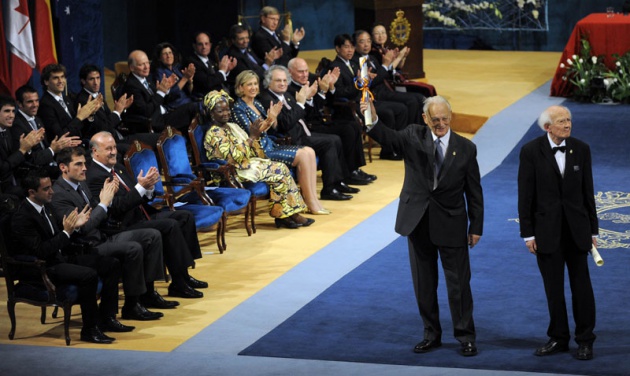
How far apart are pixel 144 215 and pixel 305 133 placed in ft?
9.06

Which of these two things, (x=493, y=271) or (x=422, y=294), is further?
(x=493, y=271)

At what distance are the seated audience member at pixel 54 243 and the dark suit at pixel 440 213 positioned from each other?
1.79 metres

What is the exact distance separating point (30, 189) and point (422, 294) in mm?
2270

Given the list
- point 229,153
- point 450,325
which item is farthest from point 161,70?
point 450,325

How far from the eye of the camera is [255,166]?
29.9 feet

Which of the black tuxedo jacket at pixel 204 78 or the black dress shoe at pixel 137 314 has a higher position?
the black tuxedo jacket at pixel 204 78

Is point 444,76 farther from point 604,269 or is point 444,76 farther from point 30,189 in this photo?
point 30,189

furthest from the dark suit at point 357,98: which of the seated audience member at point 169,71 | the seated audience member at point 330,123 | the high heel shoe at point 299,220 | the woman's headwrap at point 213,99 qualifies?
the woman's headwrap at point 213,99

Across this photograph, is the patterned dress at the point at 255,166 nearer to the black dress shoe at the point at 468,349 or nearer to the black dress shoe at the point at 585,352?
the black dress shoe at the point at 468,349

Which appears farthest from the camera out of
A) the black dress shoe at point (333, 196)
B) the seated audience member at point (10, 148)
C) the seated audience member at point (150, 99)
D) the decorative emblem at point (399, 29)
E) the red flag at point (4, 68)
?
the decorative emblem at point (399, 29)

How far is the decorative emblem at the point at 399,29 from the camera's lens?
43.0ft

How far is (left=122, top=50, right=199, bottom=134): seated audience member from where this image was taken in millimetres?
9781

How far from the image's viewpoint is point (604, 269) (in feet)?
25.3

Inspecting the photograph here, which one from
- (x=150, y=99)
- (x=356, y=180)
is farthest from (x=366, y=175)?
(x=150, y=99)
